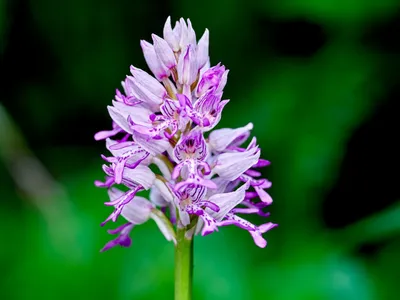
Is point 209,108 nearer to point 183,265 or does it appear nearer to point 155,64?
point 155,64

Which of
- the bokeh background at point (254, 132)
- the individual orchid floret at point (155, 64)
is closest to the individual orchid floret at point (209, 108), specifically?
the individual orchid floret at point (155, 64)

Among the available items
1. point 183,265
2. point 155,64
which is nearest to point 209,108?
point 155,64

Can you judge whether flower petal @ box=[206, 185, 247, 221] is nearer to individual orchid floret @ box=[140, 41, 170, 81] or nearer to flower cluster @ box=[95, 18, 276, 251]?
flower cluster @ box=[95, 18, 276, 251]

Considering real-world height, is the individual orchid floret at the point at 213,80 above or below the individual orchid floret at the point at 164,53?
below

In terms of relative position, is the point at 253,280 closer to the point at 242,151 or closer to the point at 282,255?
the point at 282,255

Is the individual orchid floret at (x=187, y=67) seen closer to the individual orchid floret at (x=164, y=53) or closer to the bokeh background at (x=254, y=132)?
the individual orchid floret at (x=164, y=53)
